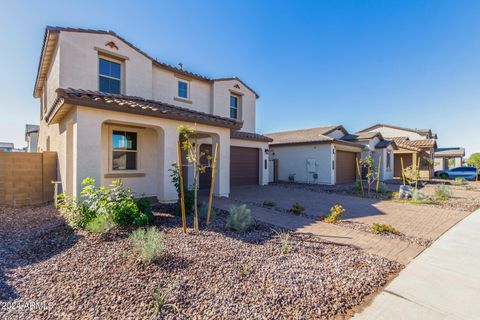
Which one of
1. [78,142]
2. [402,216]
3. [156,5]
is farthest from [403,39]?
[78,142]

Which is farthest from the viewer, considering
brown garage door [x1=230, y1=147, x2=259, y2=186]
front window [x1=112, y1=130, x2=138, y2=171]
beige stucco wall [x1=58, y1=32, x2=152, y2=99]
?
brown garage door [x1=230, y1=147, x2=259, y2=186]

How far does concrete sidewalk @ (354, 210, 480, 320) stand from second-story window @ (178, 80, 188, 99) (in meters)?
11.4

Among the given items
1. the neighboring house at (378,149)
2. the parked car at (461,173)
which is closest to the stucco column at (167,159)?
the neighboring house at (378,149)

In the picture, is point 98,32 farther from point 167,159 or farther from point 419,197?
point 419,197

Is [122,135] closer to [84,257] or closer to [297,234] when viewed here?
[84,257]

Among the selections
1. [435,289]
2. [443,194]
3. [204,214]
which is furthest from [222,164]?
[443,194]

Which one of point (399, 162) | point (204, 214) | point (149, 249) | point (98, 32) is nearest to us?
point (149, 249)

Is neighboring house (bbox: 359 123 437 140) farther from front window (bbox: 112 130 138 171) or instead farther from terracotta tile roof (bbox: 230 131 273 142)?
front window (bbox: 112 130 138 171)

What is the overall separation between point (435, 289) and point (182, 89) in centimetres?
1200

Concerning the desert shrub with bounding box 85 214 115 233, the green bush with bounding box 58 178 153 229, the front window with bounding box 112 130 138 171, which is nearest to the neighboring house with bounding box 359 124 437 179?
the front window with bounding box 112 130 138 171

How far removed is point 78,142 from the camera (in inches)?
241

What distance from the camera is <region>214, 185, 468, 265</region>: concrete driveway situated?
501 cm

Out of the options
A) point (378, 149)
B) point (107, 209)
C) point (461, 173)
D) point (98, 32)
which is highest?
point (98, 32)

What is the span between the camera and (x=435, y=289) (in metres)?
3.30
